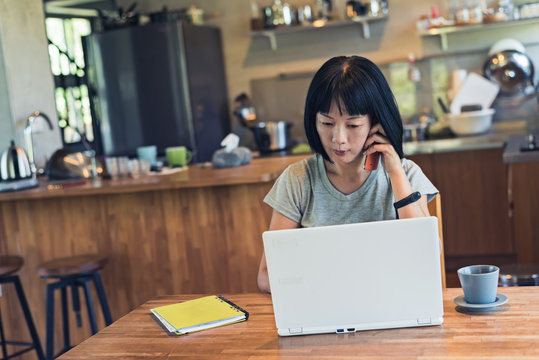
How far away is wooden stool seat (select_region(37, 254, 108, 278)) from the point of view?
3.23m

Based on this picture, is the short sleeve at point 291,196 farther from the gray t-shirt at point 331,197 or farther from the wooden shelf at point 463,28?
the wooden shelf at point 463,28

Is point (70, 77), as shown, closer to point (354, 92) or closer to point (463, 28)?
point (463, 28)

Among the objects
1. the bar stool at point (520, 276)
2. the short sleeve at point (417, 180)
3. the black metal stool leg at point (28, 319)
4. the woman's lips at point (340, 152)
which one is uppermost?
the woman's lips at point (340, 152)

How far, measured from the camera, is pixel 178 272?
356cm

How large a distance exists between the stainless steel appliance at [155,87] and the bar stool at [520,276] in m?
3.02

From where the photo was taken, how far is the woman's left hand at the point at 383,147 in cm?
198

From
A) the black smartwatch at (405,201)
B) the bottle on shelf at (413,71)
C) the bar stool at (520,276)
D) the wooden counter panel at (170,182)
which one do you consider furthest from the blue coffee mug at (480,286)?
the bottle on shelf at (413,71)

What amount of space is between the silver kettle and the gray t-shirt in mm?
2122

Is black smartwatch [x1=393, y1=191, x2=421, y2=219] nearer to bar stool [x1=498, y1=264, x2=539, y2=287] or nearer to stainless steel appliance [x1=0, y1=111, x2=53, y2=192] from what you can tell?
bar stool [x1=498, y1=264, x2=539, y2=287]

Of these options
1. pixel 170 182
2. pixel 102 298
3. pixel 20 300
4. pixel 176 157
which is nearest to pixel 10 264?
pixel 20 300

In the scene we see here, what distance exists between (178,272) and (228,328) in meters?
1.94

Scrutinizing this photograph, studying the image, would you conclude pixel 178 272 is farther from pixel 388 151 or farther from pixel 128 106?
pixel 128 106

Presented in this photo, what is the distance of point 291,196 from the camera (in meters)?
2.13

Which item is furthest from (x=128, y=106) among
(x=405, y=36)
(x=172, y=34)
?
(x=405, y=36)
